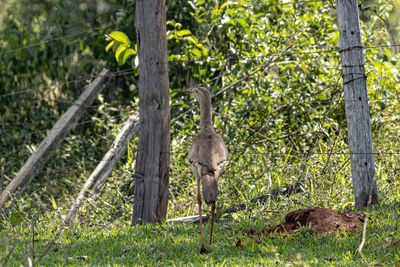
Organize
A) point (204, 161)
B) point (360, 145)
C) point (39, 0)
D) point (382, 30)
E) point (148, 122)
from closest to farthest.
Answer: point (204, 161), point (360, 145), point (148, 122), point (382, 30), point (39, 0)

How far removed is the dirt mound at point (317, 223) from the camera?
5.17 metres

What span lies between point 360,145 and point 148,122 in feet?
8.62

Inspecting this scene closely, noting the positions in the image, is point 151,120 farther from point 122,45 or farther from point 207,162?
point 122,45

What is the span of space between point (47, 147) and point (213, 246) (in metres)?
4.56

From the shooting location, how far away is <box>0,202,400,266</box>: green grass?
454cm

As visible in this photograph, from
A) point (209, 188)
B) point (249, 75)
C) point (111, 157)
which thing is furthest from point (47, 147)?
point (209, 188)

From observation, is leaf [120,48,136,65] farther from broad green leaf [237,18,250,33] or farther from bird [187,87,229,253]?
bird [187,87,229,253]

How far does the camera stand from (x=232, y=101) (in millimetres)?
9305

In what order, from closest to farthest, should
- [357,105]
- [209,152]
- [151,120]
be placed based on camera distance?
[209,152] → [357,105] → [151,120]

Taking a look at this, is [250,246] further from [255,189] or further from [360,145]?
[255,189]

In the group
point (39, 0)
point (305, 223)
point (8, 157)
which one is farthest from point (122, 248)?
point (39, 0)

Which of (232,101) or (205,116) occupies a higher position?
(232,101)

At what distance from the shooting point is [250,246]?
16.4 ft

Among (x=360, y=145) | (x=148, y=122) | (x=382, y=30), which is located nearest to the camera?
(x=360, y=145)
